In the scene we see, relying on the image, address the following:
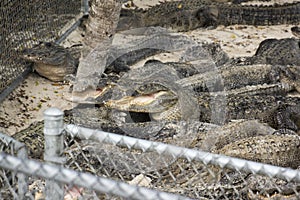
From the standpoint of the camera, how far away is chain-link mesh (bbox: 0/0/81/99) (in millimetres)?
5738

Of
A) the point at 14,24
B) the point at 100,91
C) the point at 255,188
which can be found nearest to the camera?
the point at 255,188

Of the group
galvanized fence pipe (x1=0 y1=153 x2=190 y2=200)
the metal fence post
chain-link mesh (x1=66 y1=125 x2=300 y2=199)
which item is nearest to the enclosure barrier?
chain-link mesh (x1=66 y1=125 x2=300 y2=199)

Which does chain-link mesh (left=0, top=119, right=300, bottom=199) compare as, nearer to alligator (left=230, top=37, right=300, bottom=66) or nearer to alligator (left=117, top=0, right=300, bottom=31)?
alligator (left=230, top=37, right=300, bottom=66)

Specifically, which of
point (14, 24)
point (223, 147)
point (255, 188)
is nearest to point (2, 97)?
point (14, 24)

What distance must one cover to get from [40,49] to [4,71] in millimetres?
656

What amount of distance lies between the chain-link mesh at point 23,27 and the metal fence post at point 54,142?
11.3ft

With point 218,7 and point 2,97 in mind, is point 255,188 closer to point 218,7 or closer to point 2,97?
point 2,97

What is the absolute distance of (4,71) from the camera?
5.74m

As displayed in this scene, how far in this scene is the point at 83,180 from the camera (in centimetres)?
183

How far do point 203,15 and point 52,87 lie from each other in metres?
3.03

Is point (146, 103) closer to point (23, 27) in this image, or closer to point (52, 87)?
point (52, 87)

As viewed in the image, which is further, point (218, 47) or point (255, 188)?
point (218, 47)

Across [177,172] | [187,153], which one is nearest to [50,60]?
[177,172]

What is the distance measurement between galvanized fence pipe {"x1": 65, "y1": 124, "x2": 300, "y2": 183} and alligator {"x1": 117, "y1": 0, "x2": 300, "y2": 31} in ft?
18.3
